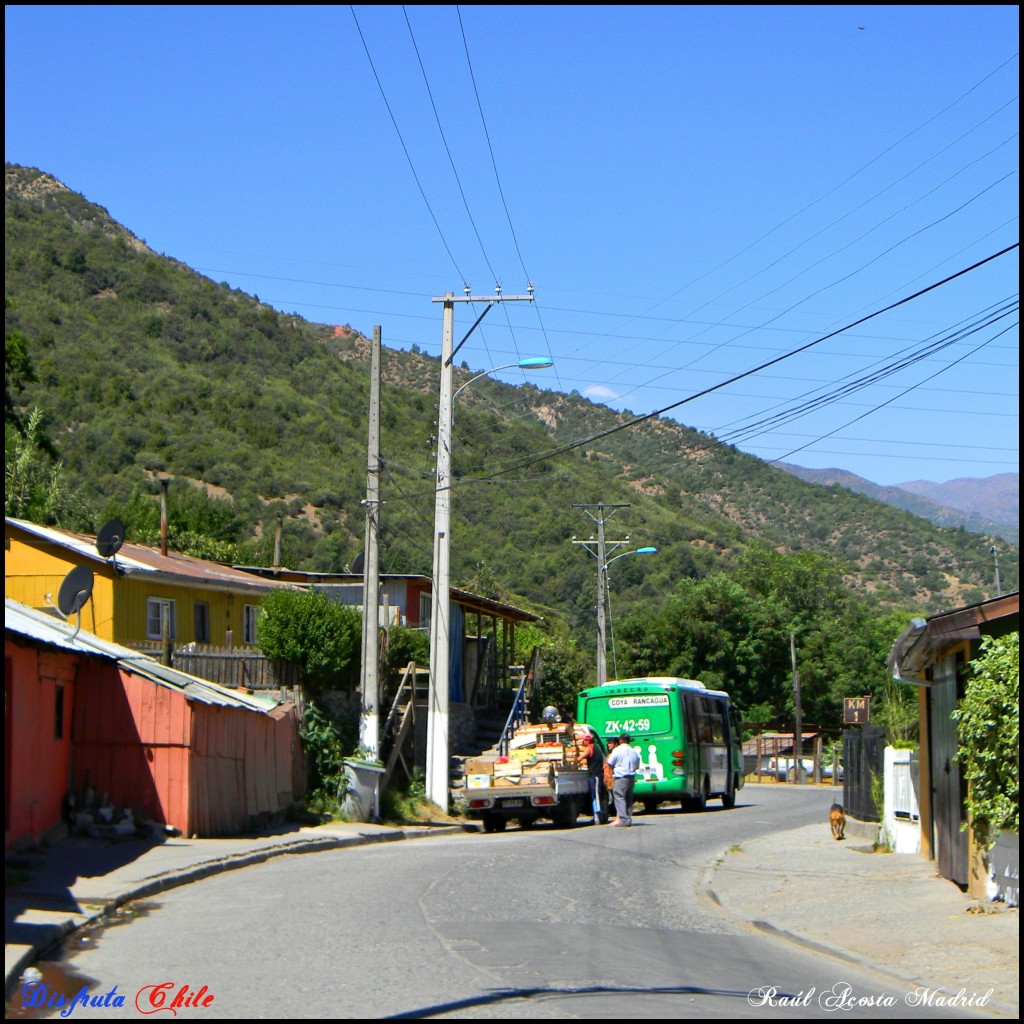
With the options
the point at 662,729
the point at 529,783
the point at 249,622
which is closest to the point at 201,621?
the point at 249,622

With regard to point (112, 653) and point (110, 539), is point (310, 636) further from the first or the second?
point (112, 653)

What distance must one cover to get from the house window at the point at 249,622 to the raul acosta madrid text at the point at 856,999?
29.4 meters

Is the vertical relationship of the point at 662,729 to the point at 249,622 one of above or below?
below

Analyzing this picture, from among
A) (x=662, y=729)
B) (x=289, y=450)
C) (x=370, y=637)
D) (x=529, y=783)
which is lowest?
(x=529, y=783)

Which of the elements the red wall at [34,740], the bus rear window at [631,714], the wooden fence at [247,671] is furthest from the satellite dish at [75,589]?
the bus rear window at [631,714]

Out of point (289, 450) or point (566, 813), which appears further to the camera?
point (289, 450)

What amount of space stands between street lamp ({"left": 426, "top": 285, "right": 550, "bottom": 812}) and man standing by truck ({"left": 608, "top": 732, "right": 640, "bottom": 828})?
406 centimetres

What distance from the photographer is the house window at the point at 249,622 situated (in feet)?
122

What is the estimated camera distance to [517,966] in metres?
9.69

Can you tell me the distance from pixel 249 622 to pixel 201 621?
2.77 meters

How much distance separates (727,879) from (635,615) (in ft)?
166

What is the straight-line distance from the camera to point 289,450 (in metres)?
77.8

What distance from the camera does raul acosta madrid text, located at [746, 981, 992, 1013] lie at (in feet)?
28.7

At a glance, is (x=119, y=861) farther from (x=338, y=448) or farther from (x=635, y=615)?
(x=338, y=448)
